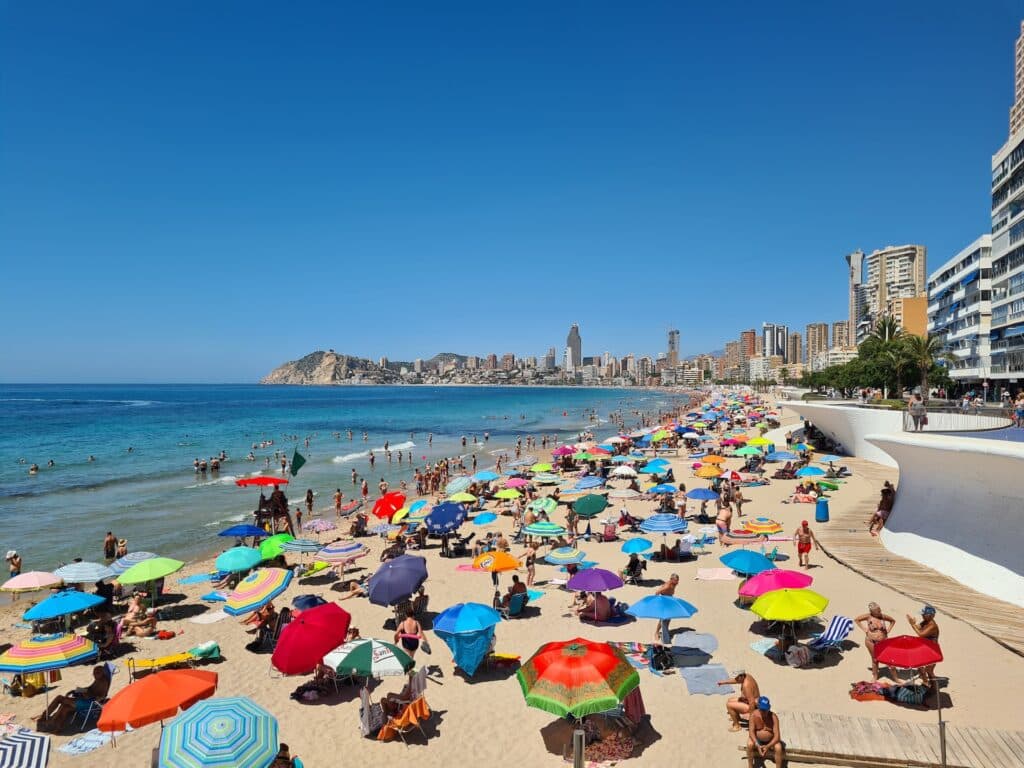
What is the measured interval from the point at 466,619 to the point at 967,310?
5027 cm

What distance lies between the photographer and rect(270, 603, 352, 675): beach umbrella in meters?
7.94

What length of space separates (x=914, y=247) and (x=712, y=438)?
15457 cm

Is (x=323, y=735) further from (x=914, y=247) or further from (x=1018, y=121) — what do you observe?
(x=914, y=247)

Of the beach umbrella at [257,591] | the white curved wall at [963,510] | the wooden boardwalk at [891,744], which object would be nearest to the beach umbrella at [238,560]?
the beach umbrella at [257,591]

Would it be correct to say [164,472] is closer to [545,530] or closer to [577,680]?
[545,530]

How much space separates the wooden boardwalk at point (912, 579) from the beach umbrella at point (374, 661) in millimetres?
8560

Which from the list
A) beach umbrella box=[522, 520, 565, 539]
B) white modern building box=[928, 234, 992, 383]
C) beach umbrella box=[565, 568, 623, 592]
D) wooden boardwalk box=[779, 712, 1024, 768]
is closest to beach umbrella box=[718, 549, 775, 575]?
beach umbrella box=[565, 568, 623, 592]

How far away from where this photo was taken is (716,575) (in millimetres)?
13508

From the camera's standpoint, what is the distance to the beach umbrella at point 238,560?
13320 mm

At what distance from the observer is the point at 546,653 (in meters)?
7.14

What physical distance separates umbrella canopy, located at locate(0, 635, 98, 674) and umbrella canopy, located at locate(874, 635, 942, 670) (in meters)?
10.6

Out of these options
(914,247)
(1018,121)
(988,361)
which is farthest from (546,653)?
(914,247)

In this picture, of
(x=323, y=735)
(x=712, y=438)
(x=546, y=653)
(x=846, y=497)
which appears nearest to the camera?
(x=546, y=653)

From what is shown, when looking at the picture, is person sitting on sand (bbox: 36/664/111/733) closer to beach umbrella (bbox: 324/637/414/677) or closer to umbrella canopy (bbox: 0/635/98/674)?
umbrella canopy (bbox: 0/635/98/674)
